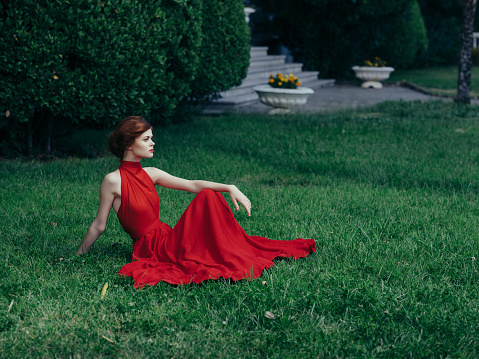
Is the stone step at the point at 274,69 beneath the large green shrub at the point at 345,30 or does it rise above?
beneath

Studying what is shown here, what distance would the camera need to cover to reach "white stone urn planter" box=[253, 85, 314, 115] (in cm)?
1033

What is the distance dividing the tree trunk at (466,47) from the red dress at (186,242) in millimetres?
8692

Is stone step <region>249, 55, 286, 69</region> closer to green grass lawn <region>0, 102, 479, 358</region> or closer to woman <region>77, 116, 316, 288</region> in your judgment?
green grass lawn <region>0, 102, 479, 358</region>

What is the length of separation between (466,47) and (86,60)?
25.3ft

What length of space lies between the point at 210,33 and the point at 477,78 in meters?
13.3

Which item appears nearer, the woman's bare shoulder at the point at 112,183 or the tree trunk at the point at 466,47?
the woman's bare shoulder at the point at 112,183

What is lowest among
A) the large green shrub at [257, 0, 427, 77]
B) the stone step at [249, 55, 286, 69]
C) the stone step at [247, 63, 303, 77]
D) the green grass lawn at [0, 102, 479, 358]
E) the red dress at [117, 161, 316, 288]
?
the green grass lawn at [0, 102, 479, 358]

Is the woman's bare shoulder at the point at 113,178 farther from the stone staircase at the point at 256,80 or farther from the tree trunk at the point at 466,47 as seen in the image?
the tree trunk at the point at 466,47

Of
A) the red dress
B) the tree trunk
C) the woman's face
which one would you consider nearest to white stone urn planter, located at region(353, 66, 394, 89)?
the tree trunk

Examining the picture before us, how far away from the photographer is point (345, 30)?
1723 cm

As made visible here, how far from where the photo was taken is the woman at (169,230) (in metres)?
3.33

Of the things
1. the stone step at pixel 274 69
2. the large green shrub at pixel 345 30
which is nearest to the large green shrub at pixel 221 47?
the stone step at pixel 274 69

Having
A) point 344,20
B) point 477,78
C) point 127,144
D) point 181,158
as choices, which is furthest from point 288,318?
point 477,78

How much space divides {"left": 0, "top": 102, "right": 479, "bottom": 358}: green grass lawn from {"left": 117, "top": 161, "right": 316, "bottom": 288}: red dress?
0.08 metres
